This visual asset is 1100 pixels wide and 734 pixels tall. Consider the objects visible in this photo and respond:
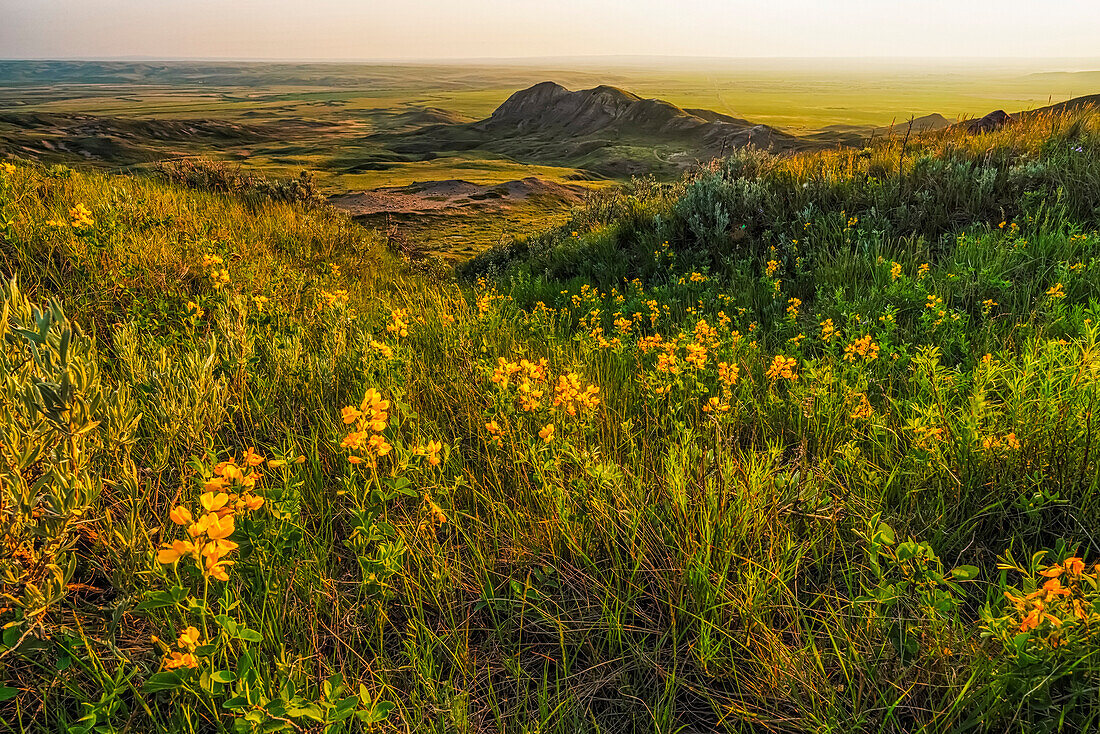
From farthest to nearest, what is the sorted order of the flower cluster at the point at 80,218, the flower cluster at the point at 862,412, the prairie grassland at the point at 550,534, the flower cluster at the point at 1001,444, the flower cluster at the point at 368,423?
the flower cluster at the point at 80,218
the flower cluster at the point at 862,412
the flower cluster at the point at 1001,444
the flower cluster at the point at 368,423
the prairie grassland at the point at 550,534

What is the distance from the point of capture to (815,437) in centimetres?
271

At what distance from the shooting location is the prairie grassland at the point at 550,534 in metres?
1.52

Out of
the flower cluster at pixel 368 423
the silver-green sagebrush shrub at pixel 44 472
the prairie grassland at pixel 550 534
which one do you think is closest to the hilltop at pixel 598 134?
the prairie grassland at pixel 550 534

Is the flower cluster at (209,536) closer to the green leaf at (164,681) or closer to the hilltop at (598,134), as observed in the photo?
the green leaf at (164,681)

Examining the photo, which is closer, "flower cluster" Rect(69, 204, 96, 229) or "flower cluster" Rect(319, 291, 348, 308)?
"flower cluster" Rect(319, 291, 348, 308)

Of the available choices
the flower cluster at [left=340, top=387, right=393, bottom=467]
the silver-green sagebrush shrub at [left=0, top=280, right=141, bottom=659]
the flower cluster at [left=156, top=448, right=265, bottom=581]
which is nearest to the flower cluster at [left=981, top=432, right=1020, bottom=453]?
the flower cluster at [left=340, top=387, right=393, bottom=467]

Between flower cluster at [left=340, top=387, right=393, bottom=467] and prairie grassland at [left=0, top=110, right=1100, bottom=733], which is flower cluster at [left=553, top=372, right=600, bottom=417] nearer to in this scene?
prairie grassland at [left=0, top=110, right=1100, bottom=733]

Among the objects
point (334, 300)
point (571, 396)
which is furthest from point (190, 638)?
point (334, 300)

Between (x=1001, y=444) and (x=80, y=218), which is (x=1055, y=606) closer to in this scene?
(x=1001, y=444)

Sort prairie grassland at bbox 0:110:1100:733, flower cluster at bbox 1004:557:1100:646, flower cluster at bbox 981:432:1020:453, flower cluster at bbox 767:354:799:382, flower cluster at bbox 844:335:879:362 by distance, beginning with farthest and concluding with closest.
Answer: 1. flower cluster at bbox 844:335:879:362
2. flower cluster at bbox 767:354:799:382
3. flower cluster at bbox 981:432:1020:453
4. prairie grassland at bbox 0:110:1100:733
5. flower cluster at bbox 1004:557:1100:646

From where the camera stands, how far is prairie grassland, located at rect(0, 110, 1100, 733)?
4.97ft

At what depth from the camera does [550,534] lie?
212cm

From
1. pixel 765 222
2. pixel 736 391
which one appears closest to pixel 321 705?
pixel 736 391

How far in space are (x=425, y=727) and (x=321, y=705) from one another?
1.17 ft
